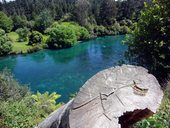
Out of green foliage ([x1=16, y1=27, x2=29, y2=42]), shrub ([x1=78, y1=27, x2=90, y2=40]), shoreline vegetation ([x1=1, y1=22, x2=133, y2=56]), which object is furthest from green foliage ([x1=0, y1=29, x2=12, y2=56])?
shrub ([x1=78, y1=27, x2=90, y2=40])

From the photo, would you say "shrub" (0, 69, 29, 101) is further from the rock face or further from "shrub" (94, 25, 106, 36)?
"shrub" (94, 25, 106, 36)

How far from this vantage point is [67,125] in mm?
2338

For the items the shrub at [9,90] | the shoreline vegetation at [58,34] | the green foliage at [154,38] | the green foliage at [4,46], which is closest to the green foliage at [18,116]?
the shrub at [9,90]

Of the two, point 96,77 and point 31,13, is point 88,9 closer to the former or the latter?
point 31,13

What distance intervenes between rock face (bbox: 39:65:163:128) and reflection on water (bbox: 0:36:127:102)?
17832 mm

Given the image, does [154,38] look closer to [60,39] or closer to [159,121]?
[159,121]

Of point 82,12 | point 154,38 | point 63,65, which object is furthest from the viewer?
point 82,12

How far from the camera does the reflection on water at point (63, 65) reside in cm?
2505

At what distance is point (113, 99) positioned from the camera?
7.90ft

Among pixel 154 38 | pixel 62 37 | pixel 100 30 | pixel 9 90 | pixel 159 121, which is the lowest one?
pixel 100 30

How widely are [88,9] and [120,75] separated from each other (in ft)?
196

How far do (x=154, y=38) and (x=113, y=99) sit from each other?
7919 millimetres

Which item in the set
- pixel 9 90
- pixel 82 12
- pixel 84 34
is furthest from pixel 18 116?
pixel 82 12

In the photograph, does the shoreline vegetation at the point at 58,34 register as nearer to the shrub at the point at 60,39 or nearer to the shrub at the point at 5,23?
the shrub at the point at 60,39
